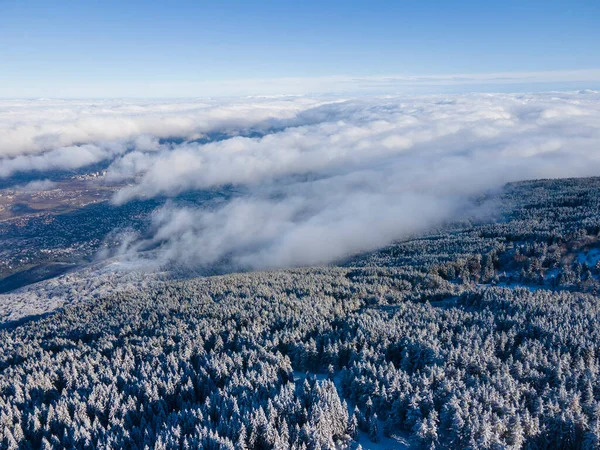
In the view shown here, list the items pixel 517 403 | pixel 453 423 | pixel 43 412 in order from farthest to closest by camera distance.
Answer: pixel 43 412 → pixel 517 403 → pixel 453 423

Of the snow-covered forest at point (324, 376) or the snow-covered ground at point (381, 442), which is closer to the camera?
the snow-covered forest at point (324, 376)

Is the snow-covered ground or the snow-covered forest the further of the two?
the snow-covered ground

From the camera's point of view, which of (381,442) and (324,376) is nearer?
(381,442)

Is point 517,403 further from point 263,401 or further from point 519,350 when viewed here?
point 263,401

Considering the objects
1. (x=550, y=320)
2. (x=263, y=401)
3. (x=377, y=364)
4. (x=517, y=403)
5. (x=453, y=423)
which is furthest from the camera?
(x=550, y=320)

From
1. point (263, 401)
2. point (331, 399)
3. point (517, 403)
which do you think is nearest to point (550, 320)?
point (517, 403)

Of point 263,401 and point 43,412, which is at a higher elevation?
point 263,401

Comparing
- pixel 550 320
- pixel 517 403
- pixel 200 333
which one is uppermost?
pixel 517 403

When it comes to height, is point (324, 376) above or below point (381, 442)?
below
